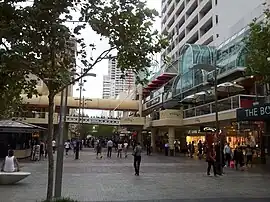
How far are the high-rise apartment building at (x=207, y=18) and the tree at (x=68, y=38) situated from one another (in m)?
24.6

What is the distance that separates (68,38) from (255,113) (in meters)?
15.6

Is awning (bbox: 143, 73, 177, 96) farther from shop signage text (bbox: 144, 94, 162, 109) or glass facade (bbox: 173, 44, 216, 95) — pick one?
glass facade (bbox: 173, 44, 216, 95)

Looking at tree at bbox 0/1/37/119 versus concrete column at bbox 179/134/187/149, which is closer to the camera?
tree at bbox 0/1/37/119

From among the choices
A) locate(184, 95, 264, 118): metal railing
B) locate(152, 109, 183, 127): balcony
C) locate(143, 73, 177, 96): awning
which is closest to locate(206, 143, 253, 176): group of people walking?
locate(184, 95, 264, 118): metal railing

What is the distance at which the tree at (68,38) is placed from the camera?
25.0 feet

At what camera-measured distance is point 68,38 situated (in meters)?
8.05

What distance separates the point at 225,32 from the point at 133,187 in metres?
36.4

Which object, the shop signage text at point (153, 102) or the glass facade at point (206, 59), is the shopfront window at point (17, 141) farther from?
the shop signage text at point (153, 102)

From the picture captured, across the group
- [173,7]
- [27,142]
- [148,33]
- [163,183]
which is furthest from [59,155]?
[173,7]

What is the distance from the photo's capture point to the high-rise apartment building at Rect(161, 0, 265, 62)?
4383 cm

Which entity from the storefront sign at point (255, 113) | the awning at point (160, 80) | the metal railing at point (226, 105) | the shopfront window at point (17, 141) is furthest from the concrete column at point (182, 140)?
the storefront sign at point (255, 113)

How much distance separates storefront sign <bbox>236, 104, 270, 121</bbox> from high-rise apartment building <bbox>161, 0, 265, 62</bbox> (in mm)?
12701

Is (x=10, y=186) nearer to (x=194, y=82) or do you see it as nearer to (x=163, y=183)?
(x=163, y=183)

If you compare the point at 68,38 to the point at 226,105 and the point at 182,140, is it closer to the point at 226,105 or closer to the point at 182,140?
the point at 226,105
